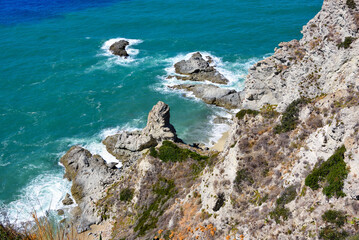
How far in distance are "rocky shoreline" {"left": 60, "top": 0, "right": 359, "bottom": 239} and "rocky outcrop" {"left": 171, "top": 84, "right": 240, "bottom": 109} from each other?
2339 cm

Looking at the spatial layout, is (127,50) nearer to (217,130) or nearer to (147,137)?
(217,130)

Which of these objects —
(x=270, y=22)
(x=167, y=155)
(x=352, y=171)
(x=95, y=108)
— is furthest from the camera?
(x=270, y=22)

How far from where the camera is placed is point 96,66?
3403 inches

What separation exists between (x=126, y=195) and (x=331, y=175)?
1031 inches

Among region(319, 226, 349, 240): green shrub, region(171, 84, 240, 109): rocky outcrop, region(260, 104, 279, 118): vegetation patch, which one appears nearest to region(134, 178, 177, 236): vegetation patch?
region(260, 104, 279, 118): vegetation patch

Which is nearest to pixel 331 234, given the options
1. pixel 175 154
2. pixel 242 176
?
pixel 242 176

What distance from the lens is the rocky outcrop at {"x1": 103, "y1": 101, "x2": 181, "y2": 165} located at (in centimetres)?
4887

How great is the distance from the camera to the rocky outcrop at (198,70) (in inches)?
2997

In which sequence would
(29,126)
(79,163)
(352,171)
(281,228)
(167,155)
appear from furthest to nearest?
(29,126) → (79,163) → (167,155) → (281,228) → (352,171)

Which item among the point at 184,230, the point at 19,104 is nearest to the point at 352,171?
the point at 184,230

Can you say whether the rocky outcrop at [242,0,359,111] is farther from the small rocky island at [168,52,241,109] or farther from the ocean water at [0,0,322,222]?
the small rocky island at [168,52,241,109]

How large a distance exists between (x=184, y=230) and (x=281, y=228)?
1012 centimetres

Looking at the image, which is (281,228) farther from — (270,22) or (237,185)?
(270,22)

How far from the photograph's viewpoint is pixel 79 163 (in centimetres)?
5338
